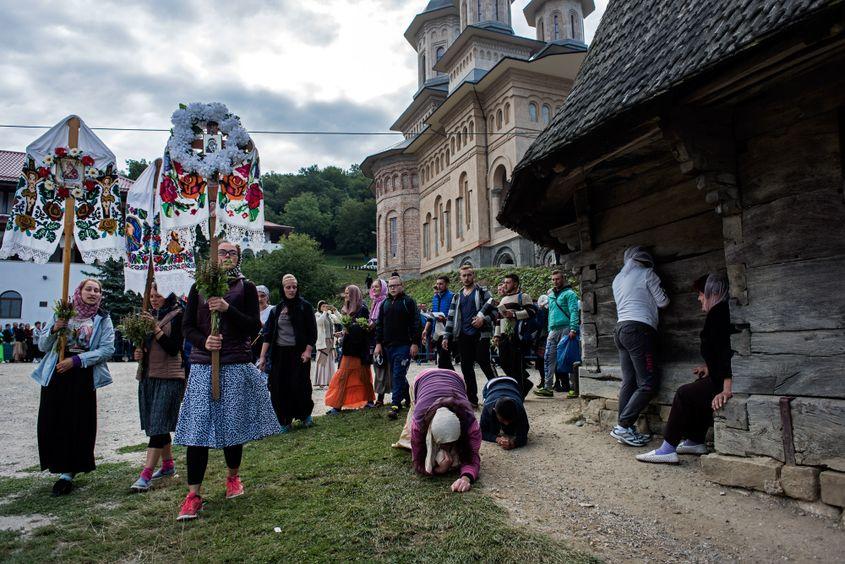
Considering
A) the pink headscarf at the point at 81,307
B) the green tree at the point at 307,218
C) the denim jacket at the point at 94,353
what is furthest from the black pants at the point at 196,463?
the green tree at the point at 307,218

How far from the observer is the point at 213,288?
14.1 ft

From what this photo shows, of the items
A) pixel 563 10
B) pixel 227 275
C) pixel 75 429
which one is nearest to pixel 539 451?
pixel 227 275

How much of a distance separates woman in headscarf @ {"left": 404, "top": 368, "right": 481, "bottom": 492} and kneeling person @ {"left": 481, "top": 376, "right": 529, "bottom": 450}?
104 centimetres

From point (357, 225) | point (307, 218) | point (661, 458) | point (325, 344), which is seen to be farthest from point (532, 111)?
point (307, 218)

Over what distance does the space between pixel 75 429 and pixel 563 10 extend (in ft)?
144

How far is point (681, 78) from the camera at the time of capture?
13.5 ft

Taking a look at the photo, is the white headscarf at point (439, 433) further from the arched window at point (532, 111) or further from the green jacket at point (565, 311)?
the arched window at point (532, 111)

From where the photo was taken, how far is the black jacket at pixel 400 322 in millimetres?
8172

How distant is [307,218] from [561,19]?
50.1 meters

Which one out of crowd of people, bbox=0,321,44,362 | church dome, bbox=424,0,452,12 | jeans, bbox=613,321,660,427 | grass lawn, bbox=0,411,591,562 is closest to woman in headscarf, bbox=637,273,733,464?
jeans, bbox=613,321,660,427

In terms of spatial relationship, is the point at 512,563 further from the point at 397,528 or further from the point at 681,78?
the point at 681,78

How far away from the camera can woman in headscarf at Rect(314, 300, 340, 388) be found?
500 inches

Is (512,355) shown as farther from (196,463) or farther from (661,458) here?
(196,463)

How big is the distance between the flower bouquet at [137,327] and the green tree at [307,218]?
77041mm
